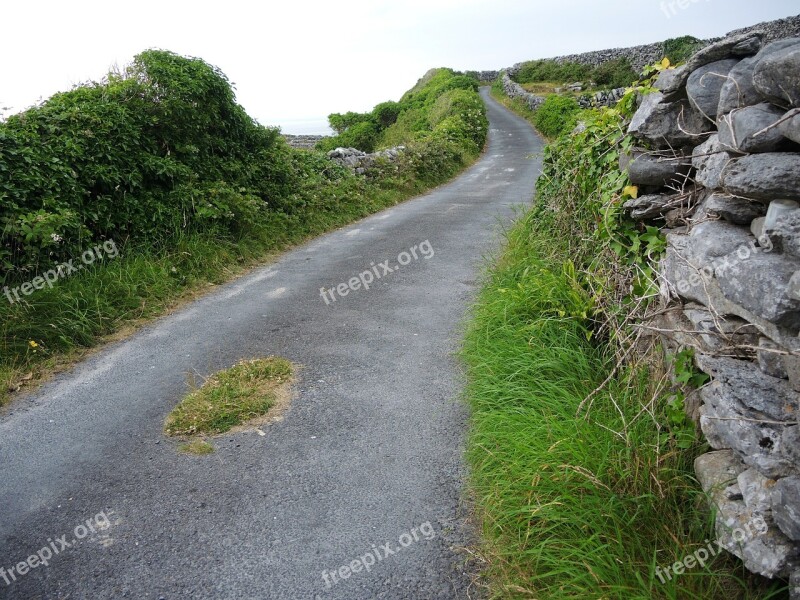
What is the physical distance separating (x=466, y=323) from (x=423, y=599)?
3.44 meters

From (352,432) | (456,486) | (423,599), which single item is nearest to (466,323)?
(352,432)

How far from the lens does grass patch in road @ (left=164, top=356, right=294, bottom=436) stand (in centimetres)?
430

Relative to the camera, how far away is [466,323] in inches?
236

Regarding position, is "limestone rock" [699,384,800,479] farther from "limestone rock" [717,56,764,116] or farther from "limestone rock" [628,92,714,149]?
"limestone rock" [628,92,714,149]

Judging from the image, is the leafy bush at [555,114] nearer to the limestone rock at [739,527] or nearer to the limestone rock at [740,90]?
the limestone rock at [740,90]

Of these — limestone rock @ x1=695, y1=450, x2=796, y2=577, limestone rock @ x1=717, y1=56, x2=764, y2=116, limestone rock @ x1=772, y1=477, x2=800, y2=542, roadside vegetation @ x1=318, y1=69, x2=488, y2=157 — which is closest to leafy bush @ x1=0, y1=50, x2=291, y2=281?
limestone rock @ x1=717, y1=56, x2=764, y2=116

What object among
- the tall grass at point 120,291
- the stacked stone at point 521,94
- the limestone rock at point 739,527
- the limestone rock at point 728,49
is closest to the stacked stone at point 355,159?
the tall grass at point 120,291

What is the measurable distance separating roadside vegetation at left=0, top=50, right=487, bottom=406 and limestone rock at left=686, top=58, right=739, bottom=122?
5612mm

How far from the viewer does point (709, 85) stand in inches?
130

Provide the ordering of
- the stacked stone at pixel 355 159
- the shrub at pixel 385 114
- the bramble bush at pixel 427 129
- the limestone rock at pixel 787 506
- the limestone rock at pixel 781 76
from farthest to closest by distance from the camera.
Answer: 1. the shrub at pixel 385 114
2. the bramble bush at pixel 427 129
3. the stacked stone at pixel 355 159
4. the limestone rock at pixel 781 76
5. the limestone rock at pixel 787 506

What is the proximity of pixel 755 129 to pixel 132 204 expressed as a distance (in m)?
7.04

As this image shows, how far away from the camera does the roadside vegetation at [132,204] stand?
19.5 ft

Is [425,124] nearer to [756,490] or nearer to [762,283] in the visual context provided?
[762,283]

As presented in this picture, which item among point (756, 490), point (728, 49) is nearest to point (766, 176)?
point (728, 49)
